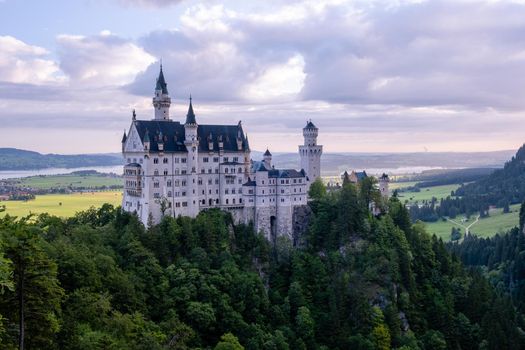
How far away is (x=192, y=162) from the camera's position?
333ft

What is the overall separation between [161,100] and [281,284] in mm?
38268

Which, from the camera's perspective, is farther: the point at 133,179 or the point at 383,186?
the point at 383,186

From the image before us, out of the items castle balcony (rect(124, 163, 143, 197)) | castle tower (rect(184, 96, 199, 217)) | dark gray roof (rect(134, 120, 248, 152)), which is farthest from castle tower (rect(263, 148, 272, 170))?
castle balcony (rect(124, 163, 143, 197))

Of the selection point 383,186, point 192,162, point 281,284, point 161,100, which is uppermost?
point 161,100

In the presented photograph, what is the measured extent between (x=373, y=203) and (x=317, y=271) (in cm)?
2151

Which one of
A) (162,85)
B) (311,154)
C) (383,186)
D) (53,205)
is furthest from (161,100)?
(53,205)

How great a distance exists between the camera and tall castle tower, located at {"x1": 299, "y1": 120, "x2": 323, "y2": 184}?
117562 mm

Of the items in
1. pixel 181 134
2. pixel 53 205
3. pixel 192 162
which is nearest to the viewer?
pixel 192 162

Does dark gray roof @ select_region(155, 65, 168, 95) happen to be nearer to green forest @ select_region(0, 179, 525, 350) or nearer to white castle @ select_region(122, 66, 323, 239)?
white castle @ select_region(122, 66, 323, 239)

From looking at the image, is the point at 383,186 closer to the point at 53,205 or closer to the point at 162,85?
the point at 162,85

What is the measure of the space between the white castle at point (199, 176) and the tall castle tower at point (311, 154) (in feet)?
21.9

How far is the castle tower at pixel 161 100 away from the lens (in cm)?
10662

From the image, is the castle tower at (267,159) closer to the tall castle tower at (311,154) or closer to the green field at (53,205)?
the tall castle tower at (311,154)

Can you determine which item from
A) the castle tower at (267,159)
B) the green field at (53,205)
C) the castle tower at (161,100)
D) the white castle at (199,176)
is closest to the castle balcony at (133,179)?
the white castle at (199,176)
